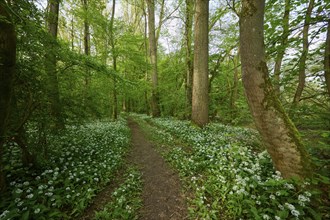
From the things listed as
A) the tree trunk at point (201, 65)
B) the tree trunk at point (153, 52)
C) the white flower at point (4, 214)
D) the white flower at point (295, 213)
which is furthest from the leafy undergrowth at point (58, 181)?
the tree trunk at point (153, 52)

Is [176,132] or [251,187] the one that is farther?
[176,132]

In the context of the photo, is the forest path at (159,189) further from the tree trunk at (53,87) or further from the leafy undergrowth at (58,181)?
the tree trunk at (53,87)

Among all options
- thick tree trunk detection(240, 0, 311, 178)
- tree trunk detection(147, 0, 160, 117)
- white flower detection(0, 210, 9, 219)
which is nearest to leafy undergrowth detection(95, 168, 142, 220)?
white flower detection(0, 210, 9, 219)

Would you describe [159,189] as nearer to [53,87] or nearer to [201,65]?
[53,87]

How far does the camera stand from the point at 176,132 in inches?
302

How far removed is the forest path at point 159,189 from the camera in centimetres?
304

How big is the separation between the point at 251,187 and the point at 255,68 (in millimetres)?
2192

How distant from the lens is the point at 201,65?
25.9 feet

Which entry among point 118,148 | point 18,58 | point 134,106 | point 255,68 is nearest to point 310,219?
point 255,68

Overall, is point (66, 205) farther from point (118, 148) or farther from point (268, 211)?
point (268, 211)

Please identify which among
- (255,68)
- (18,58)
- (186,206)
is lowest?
(186,206)

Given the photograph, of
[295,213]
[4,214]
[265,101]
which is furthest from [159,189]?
[265,101]

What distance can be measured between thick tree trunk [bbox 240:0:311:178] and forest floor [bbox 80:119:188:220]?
206 centimetres

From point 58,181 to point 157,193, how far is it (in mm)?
2141
